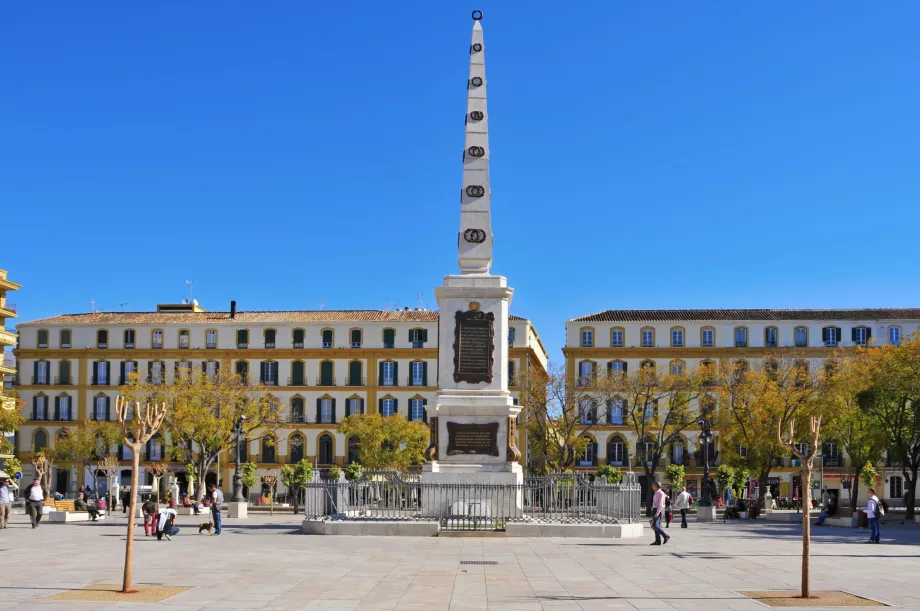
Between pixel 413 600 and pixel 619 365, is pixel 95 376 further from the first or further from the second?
pixel 413 600

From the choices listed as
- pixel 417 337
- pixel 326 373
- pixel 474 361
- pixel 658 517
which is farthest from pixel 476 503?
pixel 326 373

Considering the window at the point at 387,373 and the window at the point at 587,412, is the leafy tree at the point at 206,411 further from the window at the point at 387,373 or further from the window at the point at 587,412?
the window at the point at 587,412

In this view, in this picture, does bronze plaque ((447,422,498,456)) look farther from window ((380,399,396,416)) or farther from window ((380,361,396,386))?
window ((380,361,396,386))

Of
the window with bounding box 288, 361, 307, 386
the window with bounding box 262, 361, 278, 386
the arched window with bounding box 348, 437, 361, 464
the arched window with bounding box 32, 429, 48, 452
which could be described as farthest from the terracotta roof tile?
the arched window with bounding box 32, 429, 48, 452

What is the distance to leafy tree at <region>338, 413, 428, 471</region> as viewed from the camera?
7562 cm

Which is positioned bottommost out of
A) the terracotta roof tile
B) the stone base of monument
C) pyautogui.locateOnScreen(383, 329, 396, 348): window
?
the stone base of monument

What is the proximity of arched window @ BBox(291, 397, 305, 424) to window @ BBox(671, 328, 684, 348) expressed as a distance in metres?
28.7

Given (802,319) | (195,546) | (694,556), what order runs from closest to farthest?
1. (694,556)
2. (195,546)
3. (802,319)

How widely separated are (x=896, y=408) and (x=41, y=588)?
137 ft

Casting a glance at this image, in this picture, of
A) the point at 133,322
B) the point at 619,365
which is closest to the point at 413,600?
the point at 619,365

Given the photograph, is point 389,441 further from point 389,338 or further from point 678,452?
point 678,452

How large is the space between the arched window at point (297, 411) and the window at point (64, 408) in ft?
58.8

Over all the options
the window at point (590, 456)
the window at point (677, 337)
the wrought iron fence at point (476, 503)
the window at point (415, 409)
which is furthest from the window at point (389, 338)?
the wrought iron fence at point (476, 503)

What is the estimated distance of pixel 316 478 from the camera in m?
31.2
